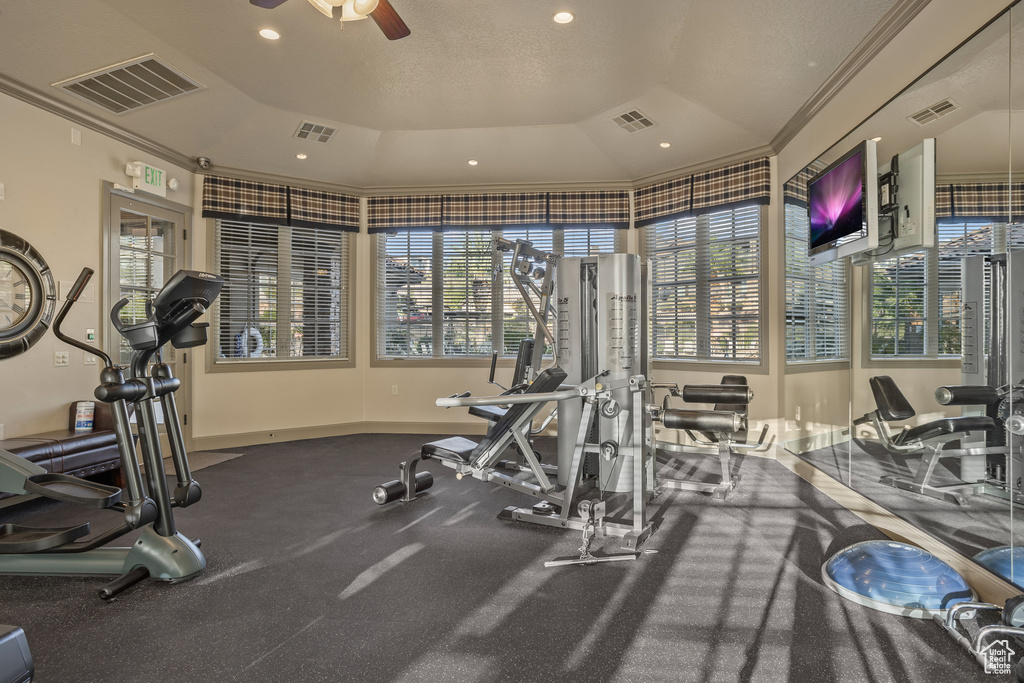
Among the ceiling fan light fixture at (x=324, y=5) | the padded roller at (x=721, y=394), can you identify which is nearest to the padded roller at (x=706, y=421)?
the padded roller at (x=721, y=394)

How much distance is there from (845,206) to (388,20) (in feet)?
9.19

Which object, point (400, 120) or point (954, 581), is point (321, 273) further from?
point (954, 581)

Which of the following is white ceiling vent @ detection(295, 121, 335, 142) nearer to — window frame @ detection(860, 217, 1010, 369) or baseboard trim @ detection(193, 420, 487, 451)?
baseboard trim @ detection(193, 420, 487, 451)

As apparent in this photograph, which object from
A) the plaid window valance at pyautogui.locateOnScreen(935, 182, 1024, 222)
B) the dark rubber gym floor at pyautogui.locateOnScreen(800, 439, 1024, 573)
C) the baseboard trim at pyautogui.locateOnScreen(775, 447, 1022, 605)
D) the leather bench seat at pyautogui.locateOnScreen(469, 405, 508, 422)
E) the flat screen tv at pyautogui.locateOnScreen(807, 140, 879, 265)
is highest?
the flat screen tv at pyautogui.locateOnScreen(807, 140, 879, 265)

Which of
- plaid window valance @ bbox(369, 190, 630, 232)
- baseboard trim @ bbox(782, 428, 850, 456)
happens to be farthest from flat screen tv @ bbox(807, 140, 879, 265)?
plaid window valance @ bbox(369, 190, 630, 232)

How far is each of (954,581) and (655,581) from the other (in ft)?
3.91

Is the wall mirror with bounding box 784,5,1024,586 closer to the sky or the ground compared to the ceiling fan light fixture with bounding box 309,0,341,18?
closer to the ground

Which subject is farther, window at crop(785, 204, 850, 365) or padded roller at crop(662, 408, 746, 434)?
window at crop(785, 204, 850, 365)

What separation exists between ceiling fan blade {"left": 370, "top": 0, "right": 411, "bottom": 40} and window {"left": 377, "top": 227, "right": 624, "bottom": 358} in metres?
3.51

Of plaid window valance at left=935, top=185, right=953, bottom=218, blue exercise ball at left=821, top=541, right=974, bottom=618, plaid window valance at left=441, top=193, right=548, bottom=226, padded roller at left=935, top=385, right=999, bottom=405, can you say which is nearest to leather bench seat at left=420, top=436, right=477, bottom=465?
blue exercise ball at left=821, top=541, right=974, bottom=618

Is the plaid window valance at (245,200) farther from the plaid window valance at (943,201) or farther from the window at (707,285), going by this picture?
the plaid window valance at (943,201)

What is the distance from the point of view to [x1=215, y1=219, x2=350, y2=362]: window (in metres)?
5.54

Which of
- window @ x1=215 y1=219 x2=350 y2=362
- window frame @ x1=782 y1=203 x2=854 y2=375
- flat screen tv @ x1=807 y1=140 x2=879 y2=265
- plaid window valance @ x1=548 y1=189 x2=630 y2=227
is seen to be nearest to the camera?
flat screen tv @ x1=807 y1=140 x2=879 y2=265

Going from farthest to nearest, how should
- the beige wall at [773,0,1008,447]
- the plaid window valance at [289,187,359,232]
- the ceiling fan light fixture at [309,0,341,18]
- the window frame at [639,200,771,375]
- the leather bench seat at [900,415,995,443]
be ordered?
the plaid window valance at [289,187,359,232]
the window frame at [639,200,771,375]
the beige wall at [773,0,1008,447]
the ceiling fan light fixture at [309,0,341,18]
the leather bench seat at [900,415,995,443]
